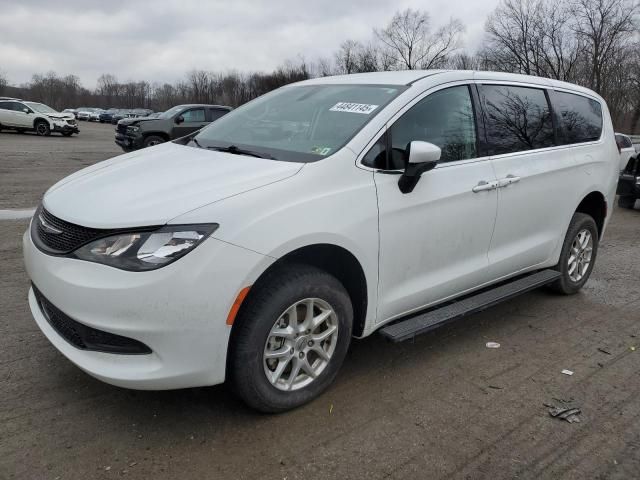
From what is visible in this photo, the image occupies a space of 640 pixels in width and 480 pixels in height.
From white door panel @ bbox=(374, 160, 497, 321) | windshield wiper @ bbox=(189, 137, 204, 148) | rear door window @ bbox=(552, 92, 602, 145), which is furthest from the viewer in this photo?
rear door window @ bbox=(552, 92, 602, 145)

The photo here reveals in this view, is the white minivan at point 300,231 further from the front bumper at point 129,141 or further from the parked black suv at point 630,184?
the front bumper at point 129,141

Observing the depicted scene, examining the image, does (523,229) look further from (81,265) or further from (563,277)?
(81,265)

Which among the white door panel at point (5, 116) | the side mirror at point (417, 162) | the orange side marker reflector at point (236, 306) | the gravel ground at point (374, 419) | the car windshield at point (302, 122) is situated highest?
the white door panel at point (5, 116)

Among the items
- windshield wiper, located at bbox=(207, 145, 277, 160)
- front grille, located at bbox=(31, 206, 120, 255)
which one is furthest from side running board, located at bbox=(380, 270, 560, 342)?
front grille, located at bbox=(31, 206, 120, 255)

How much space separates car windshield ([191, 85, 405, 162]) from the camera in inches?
126

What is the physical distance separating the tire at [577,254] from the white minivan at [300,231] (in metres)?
0.36

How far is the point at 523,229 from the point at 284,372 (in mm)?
2230

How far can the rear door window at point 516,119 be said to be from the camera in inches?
153

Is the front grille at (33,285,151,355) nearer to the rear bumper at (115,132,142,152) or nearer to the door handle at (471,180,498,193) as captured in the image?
the door handle at (471,180,498,193)

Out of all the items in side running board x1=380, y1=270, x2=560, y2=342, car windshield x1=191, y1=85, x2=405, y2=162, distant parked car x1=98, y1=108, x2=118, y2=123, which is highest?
distant parked car x1=98, y1=108, x2=118, y2=123

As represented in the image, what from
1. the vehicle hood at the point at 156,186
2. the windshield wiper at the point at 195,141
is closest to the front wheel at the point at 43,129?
the windshield wiper at the point at 195,141

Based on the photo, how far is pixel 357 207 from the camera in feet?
9.66

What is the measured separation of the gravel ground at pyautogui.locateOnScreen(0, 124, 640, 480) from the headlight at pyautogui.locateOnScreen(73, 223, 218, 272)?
0.93m

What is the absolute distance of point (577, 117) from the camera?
4758 mm
